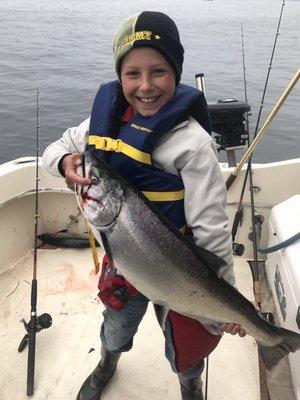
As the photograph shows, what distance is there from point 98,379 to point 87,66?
16.7 meters

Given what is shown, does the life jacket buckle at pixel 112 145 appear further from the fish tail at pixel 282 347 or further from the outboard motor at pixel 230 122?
the outboard motor at pixel 230 122

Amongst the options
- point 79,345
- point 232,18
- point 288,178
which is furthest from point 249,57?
point 79,345

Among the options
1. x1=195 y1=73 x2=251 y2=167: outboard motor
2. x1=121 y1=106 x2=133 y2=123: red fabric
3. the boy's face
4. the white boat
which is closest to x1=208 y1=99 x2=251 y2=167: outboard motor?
x1=195 y1=73 x2=251 y2=167: outboard motor

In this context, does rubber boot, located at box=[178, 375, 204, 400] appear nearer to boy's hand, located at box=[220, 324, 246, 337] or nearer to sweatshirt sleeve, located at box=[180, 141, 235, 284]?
boy's hand, located at box=[220, 324, 246, 337]

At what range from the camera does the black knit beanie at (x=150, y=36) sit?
6.59 feet

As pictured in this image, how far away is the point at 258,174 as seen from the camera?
13.8 ft

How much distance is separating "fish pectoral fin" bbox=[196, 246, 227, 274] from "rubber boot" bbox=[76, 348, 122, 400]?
1239mm

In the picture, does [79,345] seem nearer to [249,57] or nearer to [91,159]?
[91,159]

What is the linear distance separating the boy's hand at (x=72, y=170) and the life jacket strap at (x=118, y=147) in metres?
0.15

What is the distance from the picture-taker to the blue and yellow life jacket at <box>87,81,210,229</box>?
2107 millimetres

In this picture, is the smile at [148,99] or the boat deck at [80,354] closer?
the smile at [148,99]

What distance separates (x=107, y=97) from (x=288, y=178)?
250 cm

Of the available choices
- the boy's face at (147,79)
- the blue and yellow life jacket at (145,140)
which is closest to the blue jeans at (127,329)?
the blue and yellow life jacket at (145,140)

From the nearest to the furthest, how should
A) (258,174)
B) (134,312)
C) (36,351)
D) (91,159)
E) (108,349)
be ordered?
1. (91,159)
2. (134,312)
3. (108,349)
4. (36,351)
5. (258,174)
